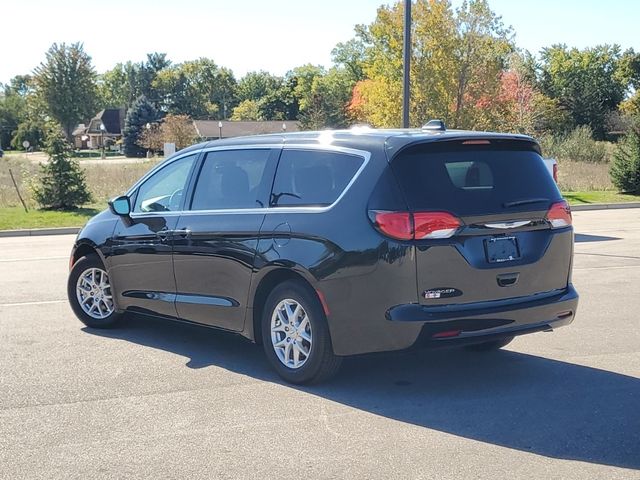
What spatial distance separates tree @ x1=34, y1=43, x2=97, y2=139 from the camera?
102m

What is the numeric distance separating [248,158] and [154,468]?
2.98m

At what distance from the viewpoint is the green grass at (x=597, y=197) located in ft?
84.7

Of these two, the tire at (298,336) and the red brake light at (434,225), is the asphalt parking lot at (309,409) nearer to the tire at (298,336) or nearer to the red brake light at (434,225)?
the tire at (298,336)

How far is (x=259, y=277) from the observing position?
19.9 ft

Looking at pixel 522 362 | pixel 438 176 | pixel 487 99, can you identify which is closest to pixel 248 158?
A: pixel 438 176

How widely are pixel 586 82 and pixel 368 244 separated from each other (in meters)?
73.3

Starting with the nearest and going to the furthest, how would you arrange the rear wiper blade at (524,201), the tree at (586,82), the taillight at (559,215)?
the rear wiper blade at (524,201), the taillight at (559,215), the tree at (586,82)

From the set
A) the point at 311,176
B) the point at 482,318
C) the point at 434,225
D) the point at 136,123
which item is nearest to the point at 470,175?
the point at 434,225

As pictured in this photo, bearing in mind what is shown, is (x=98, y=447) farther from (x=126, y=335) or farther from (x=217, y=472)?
(x=126, y=335)

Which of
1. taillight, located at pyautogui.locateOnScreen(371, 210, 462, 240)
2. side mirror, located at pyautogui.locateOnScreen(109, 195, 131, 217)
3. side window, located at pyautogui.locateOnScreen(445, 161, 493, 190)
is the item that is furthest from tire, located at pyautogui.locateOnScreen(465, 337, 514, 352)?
side mirror, located at pyautogui.locateOnScreen(109, 195, 131, 217)

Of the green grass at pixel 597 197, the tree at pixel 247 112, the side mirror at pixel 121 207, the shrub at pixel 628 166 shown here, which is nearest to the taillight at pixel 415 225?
the side mirror at pixel 121 207

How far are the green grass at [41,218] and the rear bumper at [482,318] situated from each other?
54.3ft

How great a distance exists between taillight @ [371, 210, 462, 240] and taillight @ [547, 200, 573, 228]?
38.6 inches

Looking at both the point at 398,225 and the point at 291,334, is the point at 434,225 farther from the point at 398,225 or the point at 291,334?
the point at 291,334
